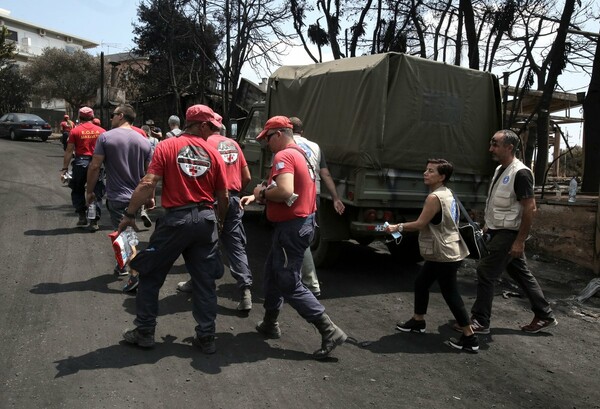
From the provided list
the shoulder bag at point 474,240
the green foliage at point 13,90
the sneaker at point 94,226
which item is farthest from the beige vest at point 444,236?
the green foliage at point 13,90

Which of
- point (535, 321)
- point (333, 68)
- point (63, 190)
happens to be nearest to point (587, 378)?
point (535, 321)

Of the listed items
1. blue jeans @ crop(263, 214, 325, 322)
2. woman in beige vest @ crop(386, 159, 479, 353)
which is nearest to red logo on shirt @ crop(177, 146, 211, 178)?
blue jeans @ crop(263, 214, 325, 322)

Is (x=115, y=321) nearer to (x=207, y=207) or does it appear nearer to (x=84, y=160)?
(x=207, y=207)

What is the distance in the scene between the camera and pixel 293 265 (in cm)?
401

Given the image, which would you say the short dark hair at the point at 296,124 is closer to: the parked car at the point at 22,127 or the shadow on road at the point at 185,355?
the shadow on road at the point at 185,355

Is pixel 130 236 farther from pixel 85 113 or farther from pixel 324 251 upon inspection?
pixel 85 113

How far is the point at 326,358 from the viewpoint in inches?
156

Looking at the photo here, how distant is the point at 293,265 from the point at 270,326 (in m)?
0.66

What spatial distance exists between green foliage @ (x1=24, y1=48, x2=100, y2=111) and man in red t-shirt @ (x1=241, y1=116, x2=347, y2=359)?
34.8 meters

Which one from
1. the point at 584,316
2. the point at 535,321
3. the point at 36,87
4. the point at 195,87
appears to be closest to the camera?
the point at 535,321

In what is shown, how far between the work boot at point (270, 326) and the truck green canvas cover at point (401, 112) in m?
2.40

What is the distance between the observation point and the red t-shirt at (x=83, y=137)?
24.3 ft

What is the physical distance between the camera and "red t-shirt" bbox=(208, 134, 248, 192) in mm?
5082

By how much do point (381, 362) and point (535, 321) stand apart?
73.7 inches
